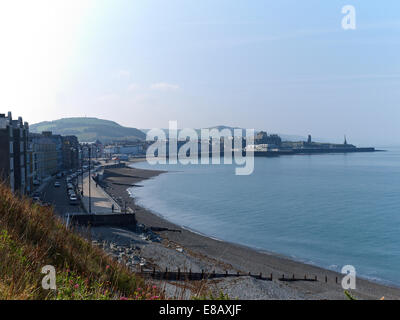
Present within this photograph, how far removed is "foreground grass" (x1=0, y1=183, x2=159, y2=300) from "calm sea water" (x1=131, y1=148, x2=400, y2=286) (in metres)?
13.6

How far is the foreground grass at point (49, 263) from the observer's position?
10.2 ft

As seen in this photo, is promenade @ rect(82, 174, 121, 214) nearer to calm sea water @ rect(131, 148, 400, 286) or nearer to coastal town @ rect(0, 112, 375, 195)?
coastal town @ rect(0, 112, 375, 195)

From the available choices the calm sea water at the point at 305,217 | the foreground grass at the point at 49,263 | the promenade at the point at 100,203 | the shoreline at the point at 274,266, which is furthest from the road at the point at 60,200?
the foreground grass at the point at 49,263

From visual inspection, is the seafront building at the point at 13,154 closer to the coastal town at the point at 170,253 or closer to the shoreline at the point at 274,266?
the coastal town at the point at 170,253

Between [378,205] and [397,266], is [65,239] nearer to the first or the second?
[397,266]

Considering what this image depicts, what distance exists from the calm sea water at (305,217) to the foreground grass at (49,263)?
1362 centimetres

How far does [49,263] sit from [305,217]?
24584mm

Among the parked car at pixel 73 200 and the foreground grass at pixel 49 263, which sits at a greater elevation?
the foreground grass at pixel 49 263

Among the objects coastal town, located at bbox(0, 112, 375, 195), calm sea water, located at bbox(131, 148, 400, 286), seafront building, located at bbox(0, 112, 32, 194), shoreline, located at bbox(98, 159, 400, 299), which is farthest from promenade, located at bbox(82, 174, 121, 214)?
calm sea water, located at bbox(131, 148, 400, 286)

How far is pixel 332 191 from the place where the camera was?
39.7 meters

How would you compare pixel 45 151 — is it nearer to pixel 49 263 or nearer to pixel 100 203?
pixel 100 203

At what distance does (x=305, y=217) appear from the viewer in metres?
26.8

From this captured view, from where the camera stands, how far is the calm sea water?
715 inches
